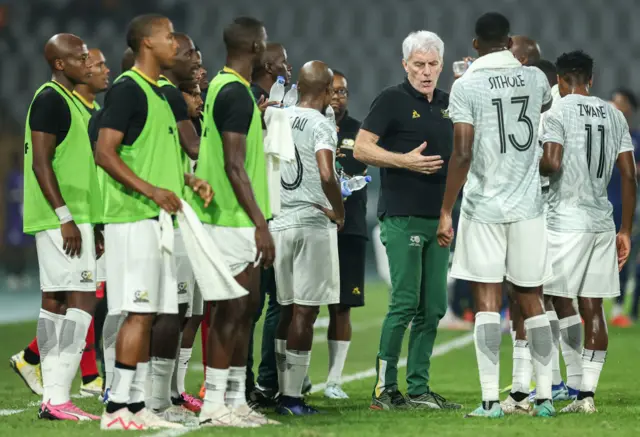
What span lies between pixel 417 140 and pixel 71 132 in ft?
7.57

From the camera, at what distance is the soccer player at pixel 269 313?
7.82 m

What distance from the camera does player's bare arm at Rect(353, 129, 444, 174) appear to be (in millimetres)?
7449

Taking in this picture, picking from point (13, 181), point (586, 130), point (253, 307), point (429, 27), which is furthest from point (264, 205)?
point (429, 27)

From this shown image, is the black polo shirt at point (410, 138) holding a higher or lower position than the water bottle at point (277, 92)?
lower

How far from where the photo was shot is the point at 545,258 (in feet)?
22.0

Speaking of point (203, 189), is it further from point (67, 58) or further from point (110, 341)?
point (110, 341)

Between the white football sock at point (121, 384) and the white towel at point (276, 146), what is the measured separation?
1282mm

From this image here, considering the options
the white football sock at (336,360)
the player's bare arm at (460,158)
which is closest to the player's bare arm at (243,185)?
the player's bare arm at (460,158)

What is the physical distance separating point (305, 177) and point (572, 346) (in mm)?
2225

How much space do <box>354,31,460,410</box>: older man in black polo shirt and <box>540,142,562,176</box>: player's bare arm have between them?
2.32 feet

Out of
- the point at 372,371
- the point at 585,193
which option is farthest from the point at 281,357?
the point at 372,371

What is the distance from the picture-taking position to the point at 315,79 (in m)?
7.43

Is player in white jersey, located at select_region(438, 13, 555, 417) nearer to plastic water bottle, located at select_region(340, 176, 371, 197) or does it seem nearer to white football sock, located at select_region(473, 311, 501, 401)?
white football sock, located at select_region(473, 311, 501, 401)

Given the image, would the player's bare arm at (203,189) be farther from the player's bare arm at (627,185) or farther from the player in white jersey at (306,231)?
the player's bare arm at (627,185)
